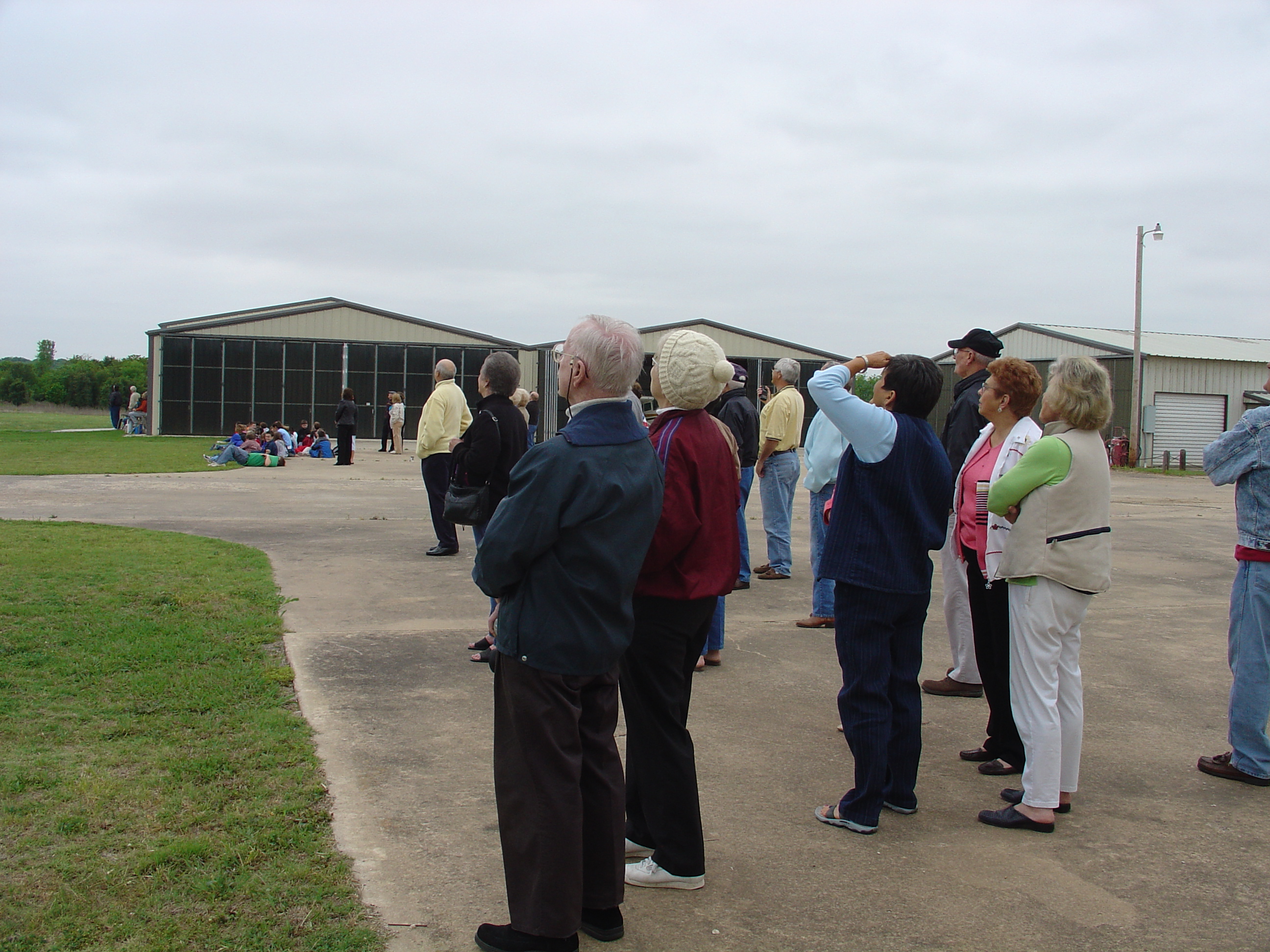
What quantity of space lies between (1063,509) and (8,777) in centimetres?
423

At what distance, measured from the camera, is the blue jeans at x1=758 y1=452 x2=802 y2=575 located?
9.00m

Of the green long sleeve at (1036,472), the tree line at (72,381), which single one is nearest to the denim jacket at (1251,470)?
the green long sleeve at (1036,472)

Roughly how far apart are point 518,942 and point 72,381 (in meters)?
107

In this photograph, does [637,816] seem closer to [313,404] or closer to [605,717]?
[605,717]

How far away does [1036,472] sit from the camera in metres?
3.93

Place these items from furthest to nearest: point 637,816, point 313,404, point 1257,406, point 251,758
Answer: point 313,404, point 1257,406, point 251,758, point 637,816

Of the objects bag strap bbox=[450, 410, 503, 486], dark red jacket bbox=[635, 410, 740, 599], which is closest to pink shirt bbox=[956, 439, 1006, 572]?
dark red jacket bbox=[635, 410, 740, 599]

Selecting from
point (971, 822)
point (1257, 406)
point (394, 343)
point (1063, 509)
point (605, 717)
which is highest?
point (394, 343)

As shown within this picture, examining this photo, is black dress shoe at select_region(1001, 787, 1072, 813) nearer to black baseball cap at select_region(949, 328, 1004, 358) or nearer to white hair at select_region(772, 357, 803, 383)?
black baseball cap at select_region(949, 328, 1004, 358)

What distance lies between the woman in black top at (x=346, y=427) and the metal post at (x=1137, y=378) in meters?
25.0

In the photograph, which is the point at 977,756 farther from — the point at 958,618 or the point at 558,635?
the point at 558,635

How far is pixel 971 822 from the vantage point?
13.0 ft

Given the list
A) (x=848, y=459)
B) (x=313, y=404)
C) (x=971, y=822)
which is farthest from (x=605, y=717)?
(x=313, y=404)

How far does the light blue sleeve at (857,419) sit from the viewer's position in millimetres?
3725
